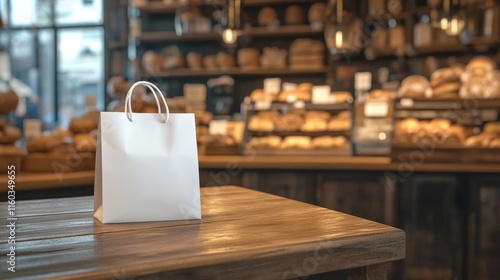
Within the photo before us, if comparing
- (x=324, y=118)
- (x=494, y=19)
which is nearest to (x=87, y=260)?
(x=324, y=118)

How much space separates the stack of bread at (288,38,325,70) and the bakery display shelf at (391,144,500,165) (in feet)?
6.03

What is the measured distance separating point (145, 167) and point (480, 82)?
2797mm

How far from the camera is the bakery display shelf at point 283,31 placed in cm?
495

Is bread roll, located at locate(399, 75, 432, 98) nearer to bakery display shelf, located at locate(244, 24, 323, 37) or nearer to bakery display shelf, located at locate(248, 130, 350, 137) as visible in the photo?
bakery display shelf, located at locate(248, 130, 350, 137)

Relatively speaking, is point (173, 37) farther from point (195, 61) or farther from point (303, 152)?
point (303, 152)

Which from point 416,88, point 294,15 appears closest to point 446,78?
point 416,88

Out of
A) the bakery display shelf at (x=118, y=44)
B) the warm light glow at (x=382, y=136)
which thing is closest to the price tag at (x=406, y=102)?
the warm light glow at (x=382, y=136)

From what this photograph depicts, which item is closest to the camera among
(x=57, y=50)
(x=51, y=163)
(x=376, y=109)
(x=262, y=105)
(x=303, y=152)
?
(x=51, y=163)

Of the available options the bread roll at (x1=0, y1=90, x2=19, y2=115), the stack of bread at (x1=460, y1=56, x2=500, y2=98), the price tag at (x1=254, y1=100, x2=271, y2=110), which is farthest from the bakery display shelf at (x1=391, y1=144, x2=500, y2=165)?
the bread roll at (x1=0, y1=90, x2=19, y2=115)

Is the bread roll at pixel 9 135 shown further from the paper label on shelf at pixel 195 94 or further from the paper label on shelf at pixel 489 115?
the paper label on shelf at pixel 489 115

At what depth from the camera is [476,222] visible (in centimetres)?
287

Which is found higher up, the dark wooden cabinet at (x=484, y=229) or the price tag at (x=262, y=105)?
the price tag at (x=262, y=105)

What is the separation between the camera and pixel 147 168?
1131 millimetres

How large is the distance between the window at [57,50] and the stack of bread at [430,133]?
4.19m
